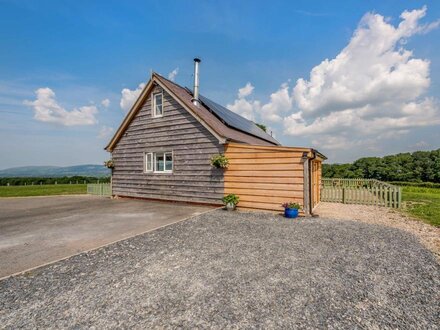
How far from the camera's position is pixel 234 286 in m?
3.52

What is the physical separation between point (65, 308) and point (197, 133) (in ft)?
29.7

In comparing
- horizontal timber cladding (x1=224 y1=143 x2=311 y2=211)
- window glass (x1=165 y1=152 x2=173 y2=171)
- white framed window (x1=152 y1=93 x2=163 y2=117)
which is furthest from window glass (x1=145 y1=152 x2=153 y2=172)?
horizontal timber cladding (x1=224 y1=143 x2=311 y2=211)

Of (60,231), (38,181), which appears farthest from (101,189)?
(38,181)

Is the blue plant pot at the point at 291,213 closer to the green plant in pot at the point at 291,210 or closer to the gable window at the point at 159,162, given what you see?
the green plant in pot at the point at 291,210

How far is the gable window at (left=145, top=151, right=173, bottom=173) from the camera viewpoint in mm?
12544

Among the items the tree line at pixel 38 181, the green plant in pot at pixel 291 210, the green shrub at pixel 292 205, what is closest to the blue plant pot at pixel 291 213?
the green plant in pot at pixel 291 210

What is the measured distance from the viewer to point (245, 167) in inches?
392

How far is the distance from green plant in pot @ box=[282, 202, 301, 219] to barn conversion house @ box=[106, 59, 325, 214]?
352mm

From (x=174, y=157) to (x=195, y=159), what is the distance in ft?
4.82

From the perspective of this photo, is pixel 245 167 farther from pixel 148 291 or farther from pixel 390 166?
pixel 390 166

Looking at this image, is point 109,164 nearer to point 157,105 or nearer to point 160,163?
point 160,163

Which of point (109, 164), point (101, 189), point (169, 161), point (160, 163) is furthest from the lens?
point (101, 189)

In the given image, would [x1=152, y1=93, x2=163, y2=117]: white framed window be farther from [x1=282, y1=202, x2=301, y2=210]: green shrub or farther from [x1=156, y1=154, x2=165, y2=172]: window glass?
[x1=282, y1=202, x2=301, y2=210]: green shrub

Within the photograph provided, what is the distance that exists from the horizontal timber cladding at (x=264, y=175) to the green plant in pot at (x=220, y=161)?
25cm
